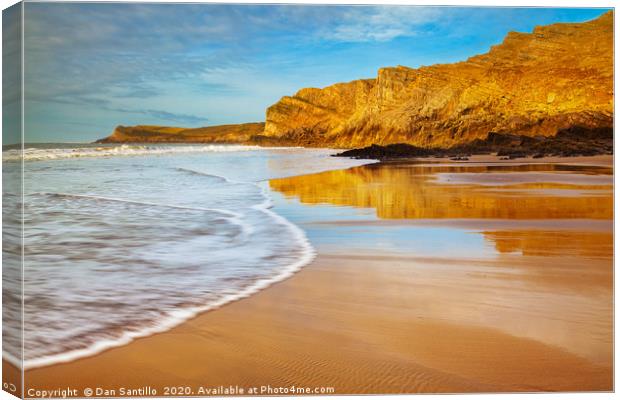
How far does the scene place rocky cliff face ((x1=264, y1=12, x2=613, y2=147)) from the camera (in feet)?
12.8

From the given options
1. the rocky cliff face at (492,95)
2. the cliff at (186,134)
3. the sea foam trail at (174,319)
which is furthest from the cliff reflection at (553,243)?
the cliff at (186,134)

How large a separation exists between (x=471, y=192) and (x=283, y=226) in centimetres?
266

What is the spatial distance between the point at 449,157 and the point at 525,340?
8.25 metres

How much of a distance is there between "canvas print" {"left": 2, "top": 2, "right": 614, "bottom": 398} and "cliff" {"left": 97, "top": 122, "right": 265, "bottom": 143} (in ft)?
0.09

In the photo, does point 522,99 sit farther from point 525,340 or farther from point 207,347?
point 207,347

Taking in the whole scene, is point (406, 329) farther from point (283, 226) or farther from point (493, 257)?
point (283, 226)

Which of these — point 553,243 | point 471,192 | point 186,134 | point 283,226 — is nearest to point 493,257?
point 553,243

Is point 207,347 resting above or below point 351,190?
below

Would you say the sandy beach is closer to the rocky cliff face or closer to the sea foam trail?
the sea foam trail

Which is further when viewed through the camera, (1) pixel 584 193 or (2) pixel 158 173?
(2) pixel 158 173

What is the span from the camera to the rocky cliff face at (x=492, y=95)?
3908 mm

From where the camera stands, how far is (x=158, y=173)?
7156 millimetres

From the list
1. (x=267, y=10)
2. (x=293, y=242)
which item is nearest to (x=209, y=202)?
(x=293, y=242)

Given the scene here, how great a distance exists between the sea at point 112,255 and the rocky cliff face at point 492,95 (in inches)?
45.7
